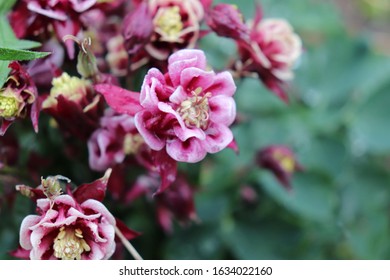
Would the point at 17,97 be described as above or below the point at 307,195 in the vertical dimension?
above

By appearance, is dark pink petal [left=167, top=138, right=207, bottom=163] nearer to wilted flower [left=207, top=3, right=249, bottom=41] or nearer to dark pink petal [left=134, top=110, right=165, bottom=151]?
dark pink petal [left=134, top=110, right=165, bottom=151]

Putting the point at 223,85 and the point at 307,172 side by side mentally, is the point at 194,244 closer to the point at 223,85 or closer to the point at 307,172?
the point at 307,172

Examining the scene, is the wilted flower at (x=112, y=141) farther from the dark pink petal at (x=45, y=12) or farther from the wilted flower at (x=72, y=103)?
the dark pink petal at (x=45, y=12)

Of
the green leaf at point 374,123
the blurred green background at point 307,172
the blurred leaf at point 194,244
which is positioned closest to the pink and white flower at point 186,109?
the blurred green background at point 307,172

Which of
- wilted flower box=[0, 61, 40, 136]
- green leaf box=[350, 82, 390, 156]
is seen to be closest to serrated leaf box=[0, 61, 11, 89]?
wilted flower box=[0, 61, 40, 136]

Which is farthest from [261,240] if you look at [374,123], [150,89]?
[150,89]
